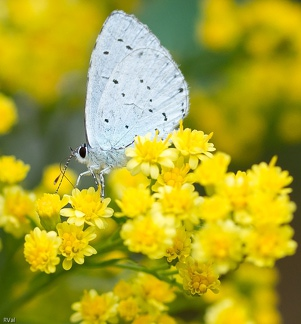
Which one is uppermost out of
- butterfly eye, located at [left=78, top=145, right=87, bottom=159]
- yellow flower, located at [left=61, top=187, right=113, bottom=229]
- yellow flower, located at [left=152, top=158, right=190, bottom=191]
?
butterfly eye, located at [left=78, top=145, right=87, bottom=159]

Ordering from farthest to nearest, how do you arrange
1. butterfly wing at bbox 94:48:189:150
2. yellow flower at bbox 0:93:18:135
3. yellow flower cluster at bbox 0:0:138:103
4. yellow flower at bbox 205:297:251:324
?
yellow flower cluster at bbox 0:0:138:103 < yellow flower at bbox 0:93:18:135 < butterfly wing at bbox 94:48:189:150 < yellow flower at bbox 205:297:251:324

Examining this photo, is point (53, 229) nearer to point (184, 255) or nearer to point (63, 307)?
point (184, 255)

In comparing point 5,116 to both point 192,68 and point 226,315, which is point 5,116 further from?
point 192,68

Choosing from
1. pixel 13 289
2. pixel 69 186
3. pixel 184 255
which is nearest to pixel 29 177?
pixel 69 186

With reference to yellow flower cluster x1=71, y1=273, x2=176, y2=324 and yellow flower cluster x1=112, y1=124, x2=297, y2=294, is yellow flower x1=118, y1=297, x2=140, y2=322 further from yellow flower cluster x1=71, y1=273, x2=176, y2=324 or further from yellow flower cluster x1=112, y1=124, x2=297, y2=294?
yellow flower cluster x1=112, y1=124, x2=297, y2=294

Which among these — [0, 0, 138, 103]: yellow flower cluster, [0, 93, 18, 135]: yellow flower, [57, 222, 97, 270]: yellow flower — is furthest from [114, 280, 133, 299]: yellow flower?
[0, 0, 138, 103]: yellow flower cluster

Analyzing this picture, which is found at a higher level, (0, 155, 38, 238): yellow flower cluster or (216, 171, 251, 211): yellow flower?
(0, 155, 38, 238): yellow flower cluster

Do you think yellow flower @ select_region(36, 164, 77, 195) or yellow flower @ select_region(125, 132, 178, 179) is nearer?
yellow flower @ select_region(125, 132, 178, 179)

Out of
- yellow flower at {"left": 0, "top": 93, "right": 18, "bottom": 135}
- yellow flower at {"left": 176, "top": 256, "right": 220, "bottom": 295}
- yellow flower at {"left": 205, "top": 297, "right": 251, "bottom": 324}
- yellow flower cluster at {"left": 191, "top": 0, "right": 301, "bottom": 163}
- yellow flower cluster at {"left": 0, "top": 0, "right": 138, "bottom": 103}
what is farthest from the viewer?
yellow flower cluster at {"left": 191, "top": 0, "right": 301, "bottom": 163}
